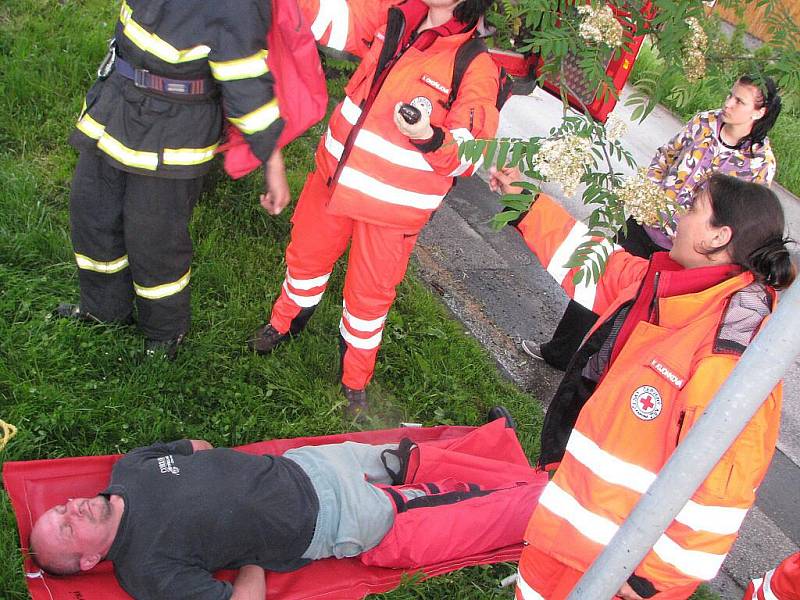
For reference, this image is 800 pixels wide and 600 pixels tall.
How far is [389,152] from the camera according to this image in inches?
122

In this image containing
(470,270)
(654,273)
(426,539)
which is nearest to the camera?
(654,273)

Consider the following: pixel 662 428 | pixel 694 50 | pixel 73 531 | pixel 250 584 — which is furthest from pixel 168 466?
pixel 694 50

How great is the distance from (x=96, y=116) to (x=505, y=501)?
2.22 meters

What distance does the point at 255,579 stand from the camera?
8.87 feet

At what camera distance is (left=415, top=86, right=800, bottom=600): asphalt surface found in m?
3.91

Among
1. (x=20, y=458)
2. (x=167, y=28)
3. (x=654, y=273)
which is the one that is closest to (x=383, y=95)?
(x=167, y=28)

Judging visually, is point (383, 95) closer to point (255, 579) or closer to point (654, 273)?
point (654, 273)

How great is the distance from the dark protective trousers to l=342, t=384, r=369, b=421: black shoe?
47.8 inches

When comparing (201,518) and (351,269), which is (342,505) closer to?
(201,518)

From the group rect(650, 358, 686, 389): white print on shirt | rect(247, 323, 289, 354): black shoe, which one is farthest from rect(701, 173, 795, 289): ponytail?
rect(247, 323, 289, 354): black shoe

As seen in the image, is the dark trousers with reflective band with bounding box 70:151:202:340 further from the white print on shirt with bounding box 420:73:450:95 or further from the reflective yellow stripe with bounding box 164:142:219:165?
the white print on shirt with bounding box 420:73:450:95

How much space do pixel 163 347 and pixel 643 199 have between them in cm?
243

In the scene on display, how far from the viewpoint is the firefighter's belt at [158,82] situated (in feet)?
8.95

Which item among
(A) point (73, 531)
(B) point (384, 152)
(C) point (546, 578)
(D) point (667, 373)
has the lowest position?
(A) point (73, 531)
